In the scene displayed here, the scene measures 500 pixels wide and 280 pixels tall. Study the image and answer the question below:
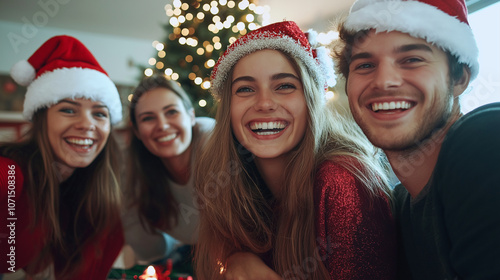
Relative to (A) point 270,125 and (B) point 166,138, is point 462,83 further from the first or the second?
(B) point 166,138

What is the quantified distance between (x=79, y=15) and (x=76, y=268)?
3918mm

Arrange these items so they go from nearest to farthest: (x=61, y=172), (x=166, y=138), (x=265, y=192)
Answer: (x=265, y=192), (x=61, y=172), (x=166, y=138)

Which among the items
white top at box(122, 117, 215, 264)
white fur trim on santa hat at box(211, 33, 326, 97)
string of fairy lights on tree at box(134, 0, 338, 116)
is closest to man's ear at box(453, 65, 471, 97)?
white fur trim on santa hat at box(211, 33, 326, 97)

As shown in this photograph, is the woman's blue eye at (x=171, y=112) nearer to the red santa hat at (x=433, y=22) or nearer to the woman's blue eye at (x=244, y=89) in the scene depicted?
the woman's blue eye at (x=244, y=89)

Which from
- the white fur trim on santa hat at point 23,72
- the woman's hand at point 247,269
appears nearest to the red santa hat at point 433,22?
the woman's hand at point 247,269

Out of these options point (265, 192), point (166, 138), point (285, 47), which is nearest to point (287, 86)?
point (285, 47)

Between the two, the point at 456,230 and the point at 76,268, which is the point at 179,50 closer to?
the point at 76,268

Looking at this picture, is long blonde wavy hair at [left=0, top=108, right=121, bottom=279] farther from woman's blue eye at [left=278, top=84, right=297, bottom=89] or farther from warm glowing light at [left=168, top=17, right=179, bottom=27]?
warm glowing light at [left=168, top=17, right=179, bottom=27]

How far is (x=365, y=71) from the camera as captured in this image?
966mm

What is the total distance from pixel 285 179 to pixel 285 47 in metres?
0.48

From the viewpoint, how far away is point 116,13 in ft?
14.8

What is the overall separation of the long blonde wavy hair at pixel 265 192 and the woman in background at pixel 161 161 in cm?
65

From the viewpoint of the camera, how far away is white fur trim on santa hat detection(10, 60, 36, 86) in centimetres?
163

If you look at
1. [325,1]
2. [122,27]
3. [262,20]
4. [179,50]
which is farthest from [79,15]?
[325,1]
